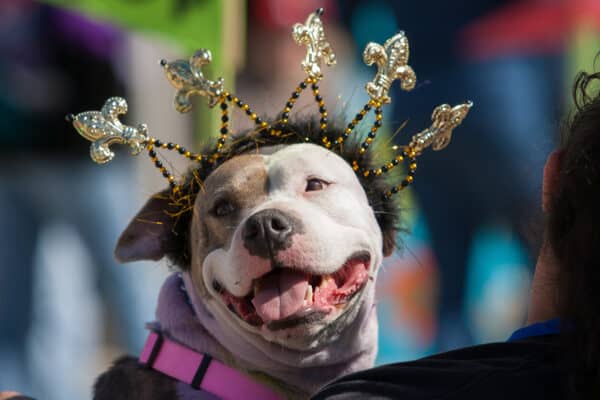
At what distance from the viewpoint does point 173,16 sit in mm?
3734

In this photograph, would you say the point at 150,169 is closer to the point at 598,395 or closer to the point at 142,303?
the point at 142,303

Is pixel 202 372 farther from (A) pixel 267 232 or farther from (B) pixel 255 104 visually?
(B) pixel 255 104

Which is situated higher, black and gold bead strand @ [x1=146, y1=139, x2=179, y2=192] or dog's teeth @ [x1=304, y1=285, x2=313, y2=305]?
black and gold bead strand @ [x1=146, y1=139, x2=179, y2=192]

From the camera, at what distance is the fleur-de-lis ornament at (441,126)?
106 inches

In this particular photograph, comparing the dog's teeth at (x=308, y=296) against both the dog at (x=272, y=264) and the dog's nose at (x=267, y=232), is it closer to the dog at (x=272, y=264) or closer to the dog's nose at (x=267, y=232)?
the dog at (x=272, y=264)

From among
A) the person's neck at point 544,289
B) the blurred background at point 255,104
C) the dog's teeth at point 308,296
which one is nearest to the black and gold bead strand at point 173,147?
the dog's teeth at point 308,296

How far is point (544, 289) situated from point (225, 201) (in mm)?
1039

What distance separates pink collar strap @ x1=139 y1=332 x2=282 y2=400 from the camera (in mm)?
2557

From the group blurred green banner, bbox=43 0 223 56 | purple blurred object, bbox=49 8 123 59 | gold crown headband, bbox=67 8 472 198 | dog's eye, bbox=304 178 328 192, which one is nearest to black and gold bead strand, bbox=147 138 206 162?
gold crown headband, bbox=67 8 472 198

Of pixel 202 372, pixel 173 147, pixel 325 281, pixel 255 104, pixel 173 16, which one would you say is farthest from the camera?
pixel 255 104

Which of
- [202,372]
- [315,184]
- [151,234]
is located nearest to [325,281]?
[315,184]

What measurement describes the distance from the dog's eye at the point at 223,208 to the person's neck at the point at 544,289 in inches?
38.2

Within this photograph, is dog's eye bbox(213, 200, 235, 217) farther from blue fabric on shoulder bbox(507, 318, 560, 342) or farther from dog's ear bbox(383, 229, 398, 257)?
blue fabric on shoulder bbox(507, 318, 560, 342)

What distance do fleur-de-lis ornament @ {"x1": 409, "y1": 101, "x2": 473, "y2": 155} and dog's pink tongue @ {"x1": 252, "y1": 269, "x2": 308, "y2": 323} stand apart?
0.58 meters
